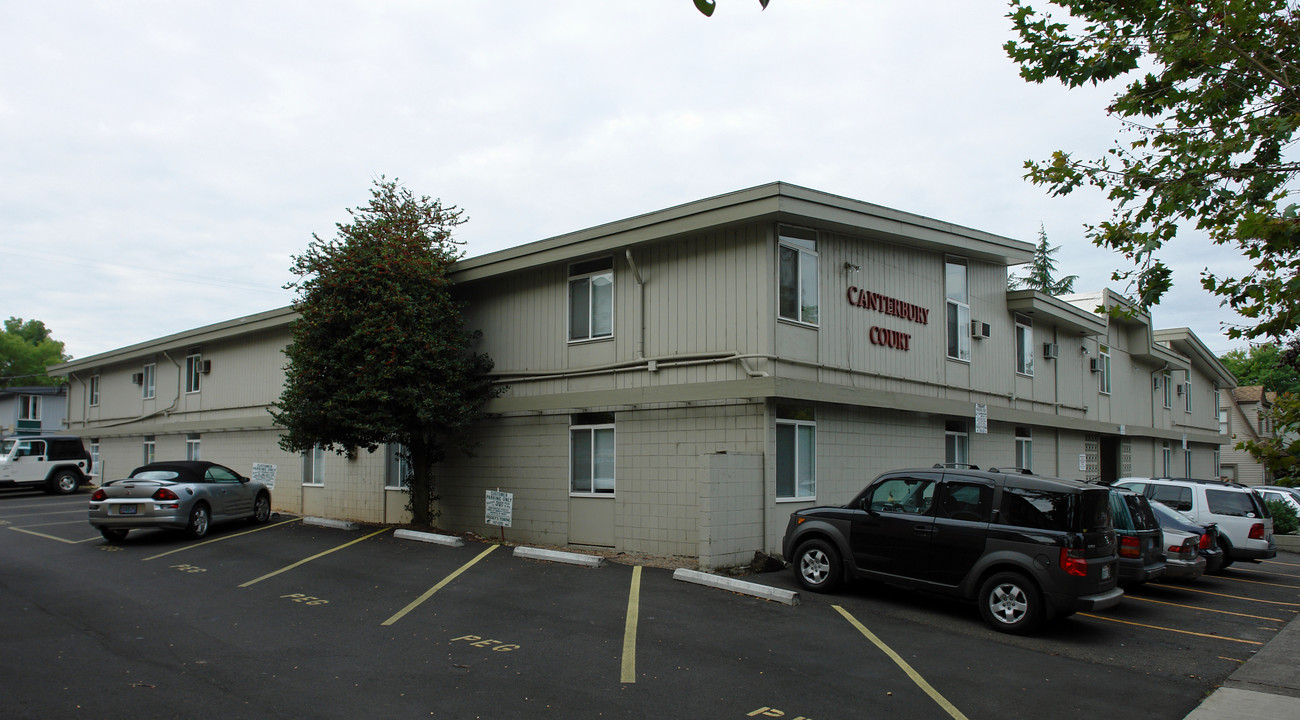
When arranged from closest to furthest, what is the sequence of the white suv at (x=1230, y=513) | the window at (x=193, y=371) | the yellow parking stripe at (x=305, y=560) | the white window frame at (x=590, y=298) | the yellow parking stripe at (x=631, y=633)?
the yellow parking stripe at (x=631, y=633), the yellow parking stripe at (x=305, y=560), the white suv at (x=1230, y=513), the white window frame at (x=590, y=298), the window at (x=193, y=371)

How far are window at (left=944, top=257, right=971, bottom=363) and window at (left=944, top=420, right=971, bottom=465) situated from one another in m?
1.45

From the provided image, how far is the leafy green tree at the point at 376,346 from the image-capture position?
50.9 ft

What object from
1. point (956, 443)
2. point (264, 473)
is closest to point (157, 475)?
point (264, 473)

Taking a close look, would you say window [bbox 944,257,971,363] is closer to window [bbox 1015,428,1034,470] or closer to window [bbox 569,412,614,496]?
window [bbox 1015,428,1034,470]

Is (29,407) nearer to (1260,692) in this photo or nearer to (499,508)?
(499,508)

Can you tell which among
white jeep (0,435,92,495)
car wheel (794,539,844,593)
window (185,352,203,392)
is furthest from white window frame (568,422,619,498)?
white jeep (0,435,92,495)

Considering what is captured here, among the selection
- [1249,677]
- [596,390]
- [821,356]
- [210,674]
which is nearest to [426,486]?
[596,390]

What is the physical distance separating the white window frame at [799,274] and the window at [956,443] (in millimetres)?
5265

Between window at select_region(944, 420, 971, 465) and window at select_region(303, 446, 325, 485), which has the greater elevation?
window at select_region(944, 420, 971, 465)

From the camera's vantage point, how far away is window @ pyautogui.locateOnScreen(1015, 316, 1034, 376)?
20.3m

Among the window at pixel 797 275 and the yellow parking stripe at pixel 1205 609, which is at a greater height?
the window at pixel 797 275

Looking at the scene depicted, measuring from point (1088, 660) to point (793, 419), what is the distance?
6.08 metres

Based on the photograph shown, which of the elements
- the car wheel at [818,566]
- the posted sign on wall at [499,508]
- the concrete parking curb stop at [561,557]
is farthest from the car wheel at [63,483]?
the car wheel at [818,566]

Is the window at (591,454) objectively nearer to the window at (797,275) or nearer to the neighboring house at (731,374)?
the neighboring house at (731,374)
